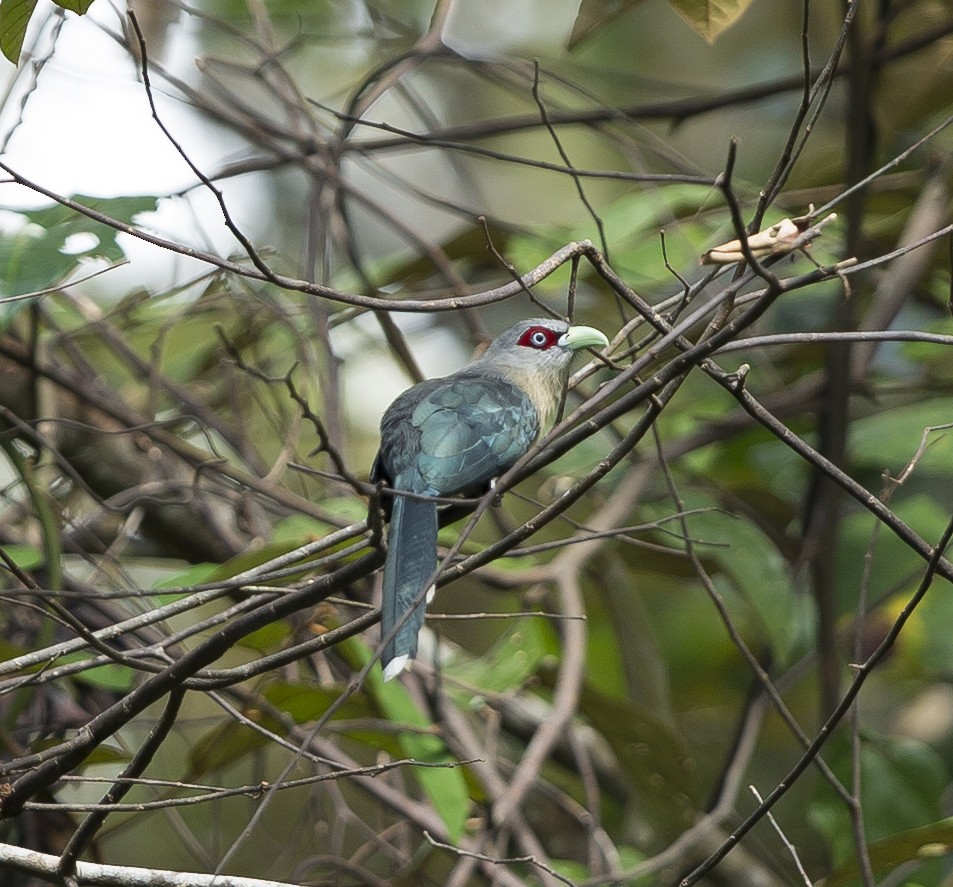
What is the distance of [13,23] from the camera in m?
2.22

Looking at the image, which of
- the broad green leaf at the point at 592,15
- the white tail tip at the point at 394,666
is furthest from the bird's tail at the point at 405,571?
the broad green leaf at the point at 592,15

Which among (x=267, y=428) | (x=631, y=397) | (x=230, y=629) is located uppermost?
(x=267, y=428)

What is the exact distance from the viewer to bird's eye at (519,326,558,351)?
3693mm

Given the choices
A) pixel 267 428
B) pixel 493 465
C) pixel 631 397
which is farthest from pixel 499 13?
pixel 631 397

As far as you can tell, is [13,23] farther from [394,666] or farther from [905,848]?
[905,848]

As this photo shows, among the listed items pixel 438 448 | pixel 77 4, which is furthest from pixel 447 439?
pixel 77 4

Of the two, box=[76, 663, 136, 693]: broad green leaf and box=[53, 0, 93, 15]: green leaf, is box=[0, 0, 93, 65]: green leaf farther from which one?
box=[76, 663, 136, 693]: broad green leaf

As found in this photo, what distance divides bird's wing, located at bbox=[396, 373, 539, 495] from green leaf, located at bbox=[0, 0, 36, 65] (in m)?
1.27

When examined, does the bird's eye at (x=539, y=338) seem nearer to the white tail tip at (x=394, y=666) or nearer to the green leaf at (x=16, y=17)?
the white tail tip at (x=394, y=666)

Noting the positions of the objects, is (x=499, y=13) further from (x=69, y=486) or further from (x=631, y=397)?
(x=631, y=397)

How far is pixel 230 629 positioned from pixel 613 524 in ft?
7.57

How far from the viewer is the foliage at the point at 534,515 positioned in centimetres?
247

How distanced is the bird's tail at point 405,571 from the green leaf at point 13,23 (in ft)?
4.02

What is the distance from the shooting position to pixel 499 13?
980cm
